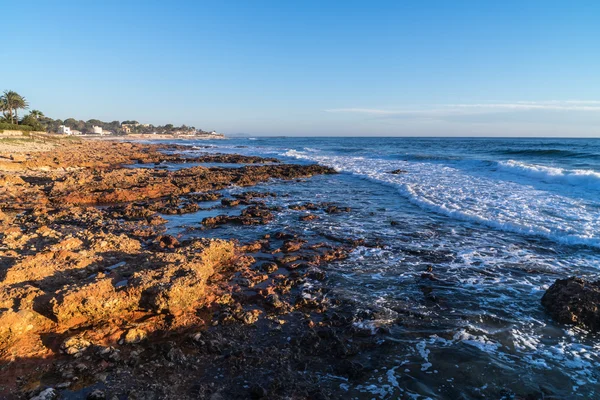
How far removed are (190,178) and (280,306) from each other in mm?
14801

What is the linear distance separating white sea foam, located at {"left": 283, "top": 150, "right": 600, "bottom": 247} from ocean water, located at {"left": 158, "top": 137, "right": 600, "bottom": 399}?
52 mm

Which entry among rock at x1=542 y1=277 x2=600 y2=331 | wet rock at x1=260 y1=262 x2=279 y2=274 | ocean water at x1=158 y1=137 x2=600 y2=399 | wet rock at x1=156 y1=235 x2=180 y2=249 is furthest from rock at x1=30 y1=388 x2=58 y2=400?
rock at x1=542 y1=277 x2=600 y2=331

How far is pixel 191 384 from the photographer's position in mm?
3811

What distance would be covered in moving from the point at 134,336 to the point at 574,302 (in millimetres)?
6650

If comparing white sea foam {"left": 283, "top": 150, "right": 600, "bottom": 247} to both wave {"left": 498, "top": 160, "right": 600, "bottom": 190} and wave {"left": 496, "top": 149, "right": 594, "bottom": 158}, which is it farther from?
wave {"left": 496, "top": 149, "right": 594, "bottom": 158}

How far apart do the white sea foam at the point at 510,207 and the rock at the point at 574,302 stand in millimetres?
4215

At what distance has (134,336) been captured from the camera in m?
4.57

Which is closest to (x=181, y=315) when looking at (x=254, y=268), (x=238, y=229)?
(x=254, y=268)

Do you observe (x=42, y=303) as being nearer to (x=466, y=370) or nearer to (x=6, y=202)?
(x=466, y=370)

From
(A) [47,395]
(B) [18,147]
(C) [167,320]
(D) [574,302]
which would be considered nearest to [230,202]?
(C) [167,320]

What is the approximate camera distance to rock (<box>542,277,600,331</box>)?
5188 mm

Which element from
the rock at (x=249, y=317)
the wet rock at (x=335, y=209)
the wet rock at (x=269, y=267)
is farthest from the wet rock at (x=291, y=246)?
the wet rock at (x=335, y=209)

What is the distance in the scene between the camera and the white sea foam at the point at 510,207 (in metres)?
9.81

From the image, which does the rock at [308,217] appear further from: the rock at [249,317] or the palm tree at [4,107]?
the palm tree at [4,107]
